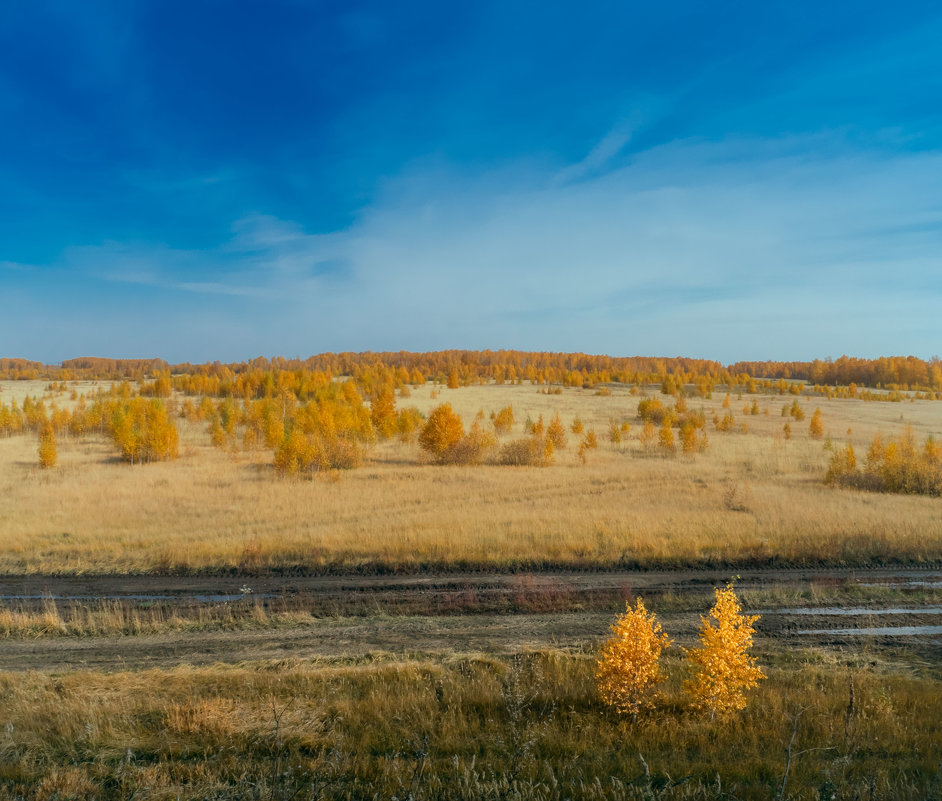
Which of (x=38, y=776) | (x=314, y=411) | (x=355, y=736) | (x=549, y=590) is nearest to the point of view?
(x=38, y=776)

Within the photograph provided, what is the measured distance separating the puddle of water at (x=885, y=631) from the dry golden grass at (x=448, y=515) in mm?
5577

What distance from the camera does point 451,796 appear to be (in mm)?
4984

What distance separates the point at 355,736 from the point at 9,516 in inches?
1072

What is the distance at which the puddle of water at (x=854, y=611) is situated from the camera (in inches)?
545

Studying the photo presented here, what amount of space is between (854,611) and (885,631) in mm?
1311

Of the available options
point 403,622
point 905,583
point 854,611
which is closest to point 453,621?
point 403,622

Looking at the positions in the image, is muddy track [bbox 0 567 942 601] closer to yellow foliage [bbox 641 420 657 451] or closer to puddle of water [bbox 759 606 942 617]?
puddle of water [bbox 759 606 942 617]

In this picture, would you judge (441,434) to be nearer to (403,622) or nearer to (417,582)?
(417,582)

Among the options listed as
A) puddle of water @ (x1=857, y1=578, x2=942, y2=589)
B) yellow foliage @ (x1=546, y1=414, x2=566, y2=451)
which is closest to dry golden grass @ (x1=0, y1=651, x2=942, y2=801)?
puddle of water @ (x1=857, y1=578, x2=942, y2=589)

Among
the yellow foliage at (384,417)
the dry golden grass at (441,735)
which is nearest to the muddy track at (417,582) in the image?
the dry golden grass at (441,735)

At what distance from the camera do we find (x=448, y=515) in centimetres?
2444

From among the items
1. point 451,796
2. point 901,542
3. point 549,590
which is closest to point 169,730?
point 451,796

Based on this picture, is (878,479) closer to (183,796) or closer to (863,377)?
(183,796)

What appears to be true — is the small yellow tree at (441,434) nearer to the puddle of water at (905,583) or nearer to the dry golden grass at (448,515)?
the dry golden grass at (448,515)
